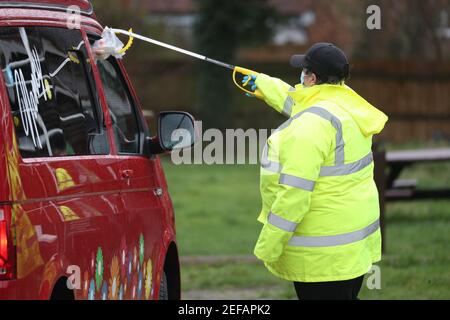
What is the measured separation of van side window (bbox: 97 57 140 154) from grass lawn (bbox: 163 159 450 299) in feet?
10.8

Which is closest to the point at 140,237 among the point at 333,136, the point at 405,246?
the point at 333,136

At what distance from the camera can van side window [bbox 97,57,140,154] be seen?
6.20 m

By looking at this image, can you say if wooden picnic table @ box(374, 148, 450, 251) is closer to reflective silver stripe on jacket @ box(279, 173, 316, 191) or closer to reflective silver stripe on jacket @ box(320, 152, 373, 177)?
reflective silver stripe on jacket @ box(320, 152, 373, 177)

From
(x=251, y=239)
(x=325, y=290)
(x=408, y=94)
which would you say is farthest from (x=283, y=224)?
(x=408, y=94)

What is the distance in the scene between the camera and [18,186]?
4391 mm

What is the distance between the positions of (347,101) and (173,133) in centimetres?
109

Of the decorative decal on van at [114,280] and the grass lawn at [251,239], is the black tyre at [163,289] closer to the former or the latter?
the decorative decal on van at [114,280]

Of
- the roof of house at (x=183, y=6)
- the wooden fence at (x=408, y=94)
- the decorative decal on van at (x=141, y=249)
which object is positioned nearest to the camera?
the decorative decal on van at (x=141, y=249)

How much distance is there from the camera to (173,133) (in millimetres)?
6430

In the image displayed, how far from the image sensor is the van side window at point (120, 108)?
6.20m

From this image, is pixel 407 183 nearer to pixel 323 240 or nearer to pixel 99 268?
pixel 323 240

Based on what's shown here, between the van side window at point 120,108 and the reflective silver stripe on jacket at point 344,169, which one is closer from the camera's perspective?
the reflective silver stripe on jacket at point 344,169

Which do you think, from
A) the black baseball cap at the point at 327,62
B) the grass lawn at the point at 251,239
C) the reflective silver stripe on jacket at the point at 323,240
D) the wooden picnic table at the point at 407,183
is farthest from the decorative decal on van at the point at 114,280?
the wooden picnic table at the point at 407,183
